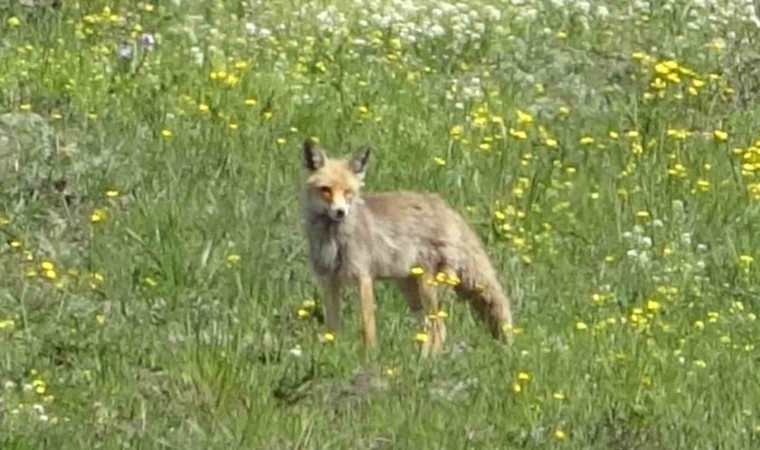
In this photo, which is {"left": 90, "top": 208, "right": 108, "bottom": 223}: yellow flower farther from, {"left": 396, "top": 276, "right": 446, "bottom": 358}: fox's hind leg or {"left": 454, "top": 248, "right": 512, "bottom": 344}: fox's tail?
{"left": 454, "top": 248, "right": 512, "bottom": 344}: fox's tail

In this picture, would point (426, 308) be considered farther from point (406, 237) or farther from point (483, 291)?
point (406, 237)

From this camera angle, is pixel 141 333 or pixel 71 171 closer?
pixel 141 333

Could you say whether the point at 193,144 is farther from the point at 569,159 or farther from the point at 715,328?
the point at 715,328

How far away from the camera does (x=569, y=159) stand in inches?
521

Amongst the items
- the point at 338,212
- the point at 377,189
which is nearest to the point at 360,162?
the point at 338,212

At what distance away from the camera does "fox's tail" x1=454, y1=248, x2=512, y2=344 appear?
34.4ft

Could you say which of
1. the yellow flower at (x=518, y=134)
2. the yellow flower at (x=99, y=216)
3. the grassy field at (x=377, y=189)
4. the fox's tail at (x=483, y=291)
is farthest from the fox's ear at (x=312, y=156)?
the yellow flower at (x=518, y=134)

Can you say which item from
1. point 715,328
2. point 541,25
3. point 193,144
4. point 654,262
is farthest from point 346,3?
point 715,328

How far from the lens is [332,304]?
10.4 metres

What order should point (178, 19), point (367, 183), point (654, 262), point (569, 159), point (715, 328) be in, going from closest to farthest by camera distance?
point (715, 328)
point (654, 262)
point (367, 183)
point (569, 159)
point (178, 19)

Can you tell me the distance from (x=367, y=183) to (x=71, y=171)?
1.72 m

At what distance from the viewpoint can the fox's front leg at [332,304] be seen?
10242 millimetres

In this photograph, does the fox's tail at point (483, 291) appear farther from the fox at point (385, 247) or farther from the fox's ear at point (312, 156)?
the fox's ear at point (312, 156)

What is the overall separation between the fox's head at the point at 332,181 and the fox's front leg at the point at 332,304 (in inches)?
13.2
